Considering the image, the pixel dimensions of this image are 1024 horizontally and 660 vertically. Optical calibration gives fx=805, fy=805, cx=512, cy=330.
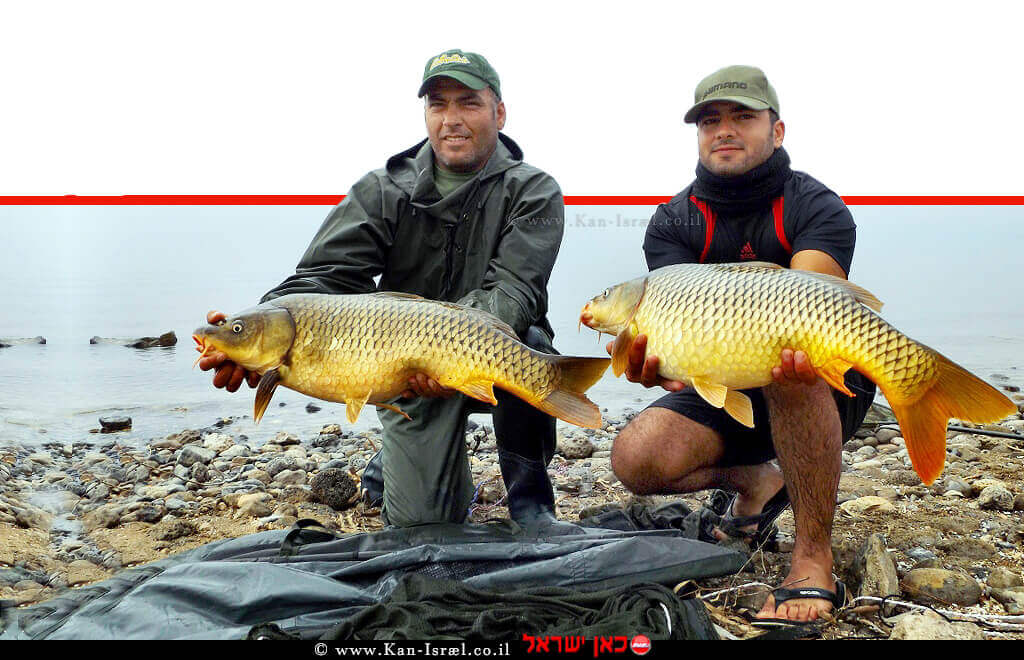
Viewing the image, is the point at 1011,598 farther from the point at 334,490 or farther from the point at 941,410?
the point at 334,490

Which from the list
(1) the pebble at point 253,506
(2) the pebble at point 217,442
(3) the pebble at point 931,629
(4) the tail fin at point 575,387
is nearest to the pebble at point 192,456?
(2) the pebble at point 217,442

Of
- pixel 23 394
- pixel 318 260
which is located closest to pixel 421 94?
pixel 318 260

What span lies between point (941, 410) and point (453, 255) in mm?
1362

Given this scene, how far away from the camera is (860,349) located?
1553mm

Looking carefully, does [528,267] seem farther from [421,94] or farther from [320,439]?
[320,439]

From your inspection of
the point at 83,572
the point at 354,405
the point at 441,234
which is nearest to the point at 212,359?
the point at 354,405

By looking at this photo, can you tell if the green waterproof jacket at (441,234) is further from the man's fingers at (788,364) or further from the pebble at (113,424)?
the pebble at (113,424)

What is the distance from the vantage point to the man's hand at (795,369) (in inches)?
62.7

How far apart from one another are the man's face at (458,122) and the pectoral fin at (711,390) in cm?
106

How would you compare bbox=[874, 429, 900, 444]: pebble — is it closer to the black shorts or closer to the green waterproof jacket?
the black shorts

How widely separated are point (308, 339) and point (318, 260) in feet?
1.82

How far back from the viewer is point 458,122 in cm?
235

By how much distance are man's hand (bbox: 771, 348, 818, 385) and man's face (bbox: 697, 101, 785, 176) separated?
67 centimetres

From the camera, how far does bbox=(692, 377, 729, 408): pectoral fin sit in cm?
165
